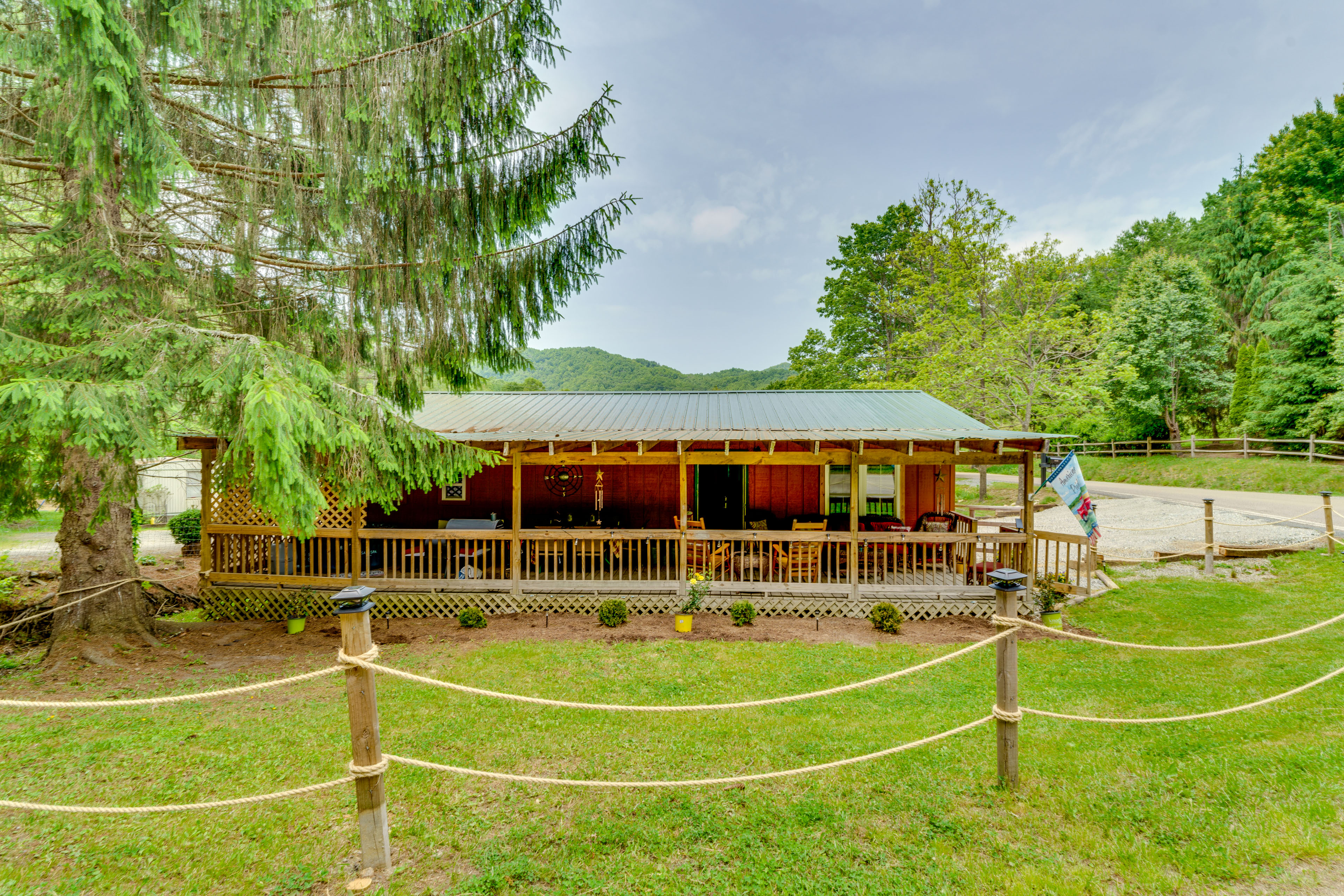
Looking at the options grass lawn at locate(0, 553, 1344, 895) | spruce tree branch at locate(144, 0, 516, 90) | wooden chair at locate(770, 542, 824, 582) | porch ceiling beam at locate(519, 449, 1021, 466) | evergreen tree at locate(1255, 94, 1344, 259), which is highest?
evergreen tree at locate(1255, 94, 1344, 259)

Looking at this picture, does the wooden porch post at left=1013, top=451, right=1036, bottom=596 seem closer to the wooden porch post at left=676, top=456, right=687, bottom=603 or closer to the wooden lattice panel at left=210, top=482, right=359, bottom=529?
the wooden porch post at left=676, top=456, right=687, bottom=603

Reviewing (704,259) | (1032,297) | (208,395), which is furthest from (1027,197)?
(208,395)

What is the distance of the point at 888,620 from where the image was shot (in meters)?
7.67

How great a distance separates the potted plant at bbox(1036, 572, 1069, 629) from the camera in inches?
292

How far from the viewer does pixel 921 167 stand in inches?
1139

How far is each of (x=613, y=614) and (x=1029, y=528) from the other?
21.9 feet

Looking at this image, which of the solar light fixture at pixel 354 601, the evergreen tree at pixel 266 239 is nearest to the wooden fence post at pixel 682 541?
the evergreen tree at pixel 266 239

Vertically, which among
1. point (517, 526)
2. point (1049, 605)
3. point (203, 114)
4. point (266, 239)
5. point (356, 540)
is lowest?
point (1049, 605)

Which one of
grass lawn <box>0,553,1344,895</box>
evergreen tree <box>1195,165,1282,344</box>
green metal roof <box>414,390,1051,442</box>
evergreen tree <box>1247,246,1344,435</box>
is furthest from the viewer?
evergreen tree <box>1195,165,1282,344</box>

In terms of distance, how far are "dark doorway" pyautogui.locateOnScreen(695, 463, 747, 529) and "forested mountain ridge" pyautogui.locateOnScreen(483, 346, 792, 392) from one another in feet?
102

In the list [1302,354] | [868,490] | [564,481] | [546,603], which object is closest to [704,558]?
[546,603]

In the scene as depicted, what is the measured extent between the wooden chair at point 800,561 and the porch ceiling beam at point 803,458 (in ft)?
4.70

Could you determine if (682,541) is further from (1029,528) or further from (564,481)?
(1029,528)

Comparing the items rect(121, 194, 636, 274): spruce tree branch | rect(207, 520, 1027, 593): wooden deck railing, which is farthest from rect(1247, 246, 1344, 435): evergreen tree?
rect(121, 194, 636, 274): spruce tree branch
